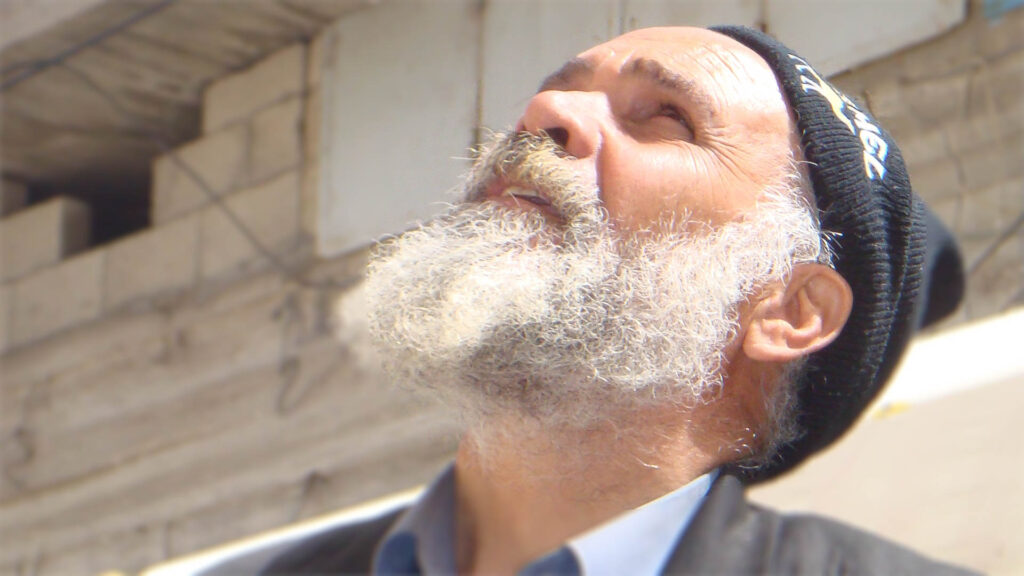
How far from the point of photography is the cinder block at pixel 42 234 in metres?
5.41

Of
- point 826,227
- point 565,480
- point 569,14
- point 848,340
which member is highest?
point 569,14

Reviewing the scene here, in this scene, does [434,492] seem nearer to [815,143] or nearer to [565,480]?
[565,480]

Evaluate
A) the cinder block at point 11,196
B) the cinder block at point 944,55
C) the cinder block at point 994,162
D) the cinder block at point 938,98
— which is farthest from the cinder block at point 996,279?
the cinder block at point 11,196

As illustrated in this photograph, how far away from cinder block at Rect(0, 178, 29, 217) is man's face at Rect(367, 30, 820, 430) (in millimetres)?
4686

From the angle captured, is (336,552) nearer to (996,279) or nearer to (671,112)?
(671,112)

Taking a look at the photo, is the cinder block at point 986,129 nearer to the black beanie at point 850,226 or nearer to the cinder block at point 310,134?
the black beanie at point 850,226

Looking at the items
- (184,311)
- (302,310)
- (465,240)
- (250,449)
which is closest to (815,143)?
(465,240)

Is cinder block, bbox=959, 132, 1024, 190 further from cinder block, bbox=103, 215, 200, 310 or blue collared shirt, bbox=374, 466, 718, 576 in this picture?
cinder block, bbox=103, 215, 200, 310

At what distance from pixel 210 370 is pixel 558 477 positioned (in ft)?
11.4

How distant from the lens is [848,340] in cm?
138

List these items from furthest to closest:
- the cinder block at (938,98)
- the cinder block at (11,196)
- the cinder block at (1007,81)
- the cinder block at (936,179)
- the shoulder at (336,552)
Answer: the cinder block at (11,196), the cinder block at (1007,81), the cinder block at (938,98), the shoulder at (336,552), the cinder block at (936,179)

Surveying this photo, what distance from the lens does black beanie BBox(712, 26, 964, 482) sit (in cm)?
130

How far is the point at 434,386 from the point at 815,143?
16.7 inches

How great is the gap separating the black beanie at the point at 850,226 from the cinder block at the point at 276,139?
2032 millimetres
